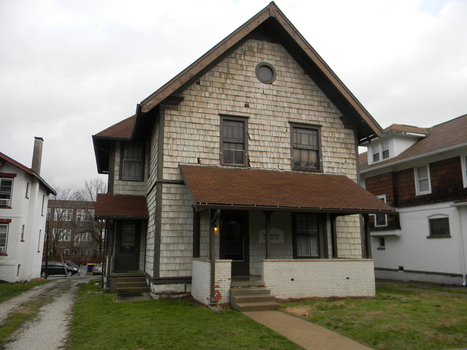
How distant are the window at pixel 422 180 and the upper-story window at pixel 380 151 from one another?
268 cm

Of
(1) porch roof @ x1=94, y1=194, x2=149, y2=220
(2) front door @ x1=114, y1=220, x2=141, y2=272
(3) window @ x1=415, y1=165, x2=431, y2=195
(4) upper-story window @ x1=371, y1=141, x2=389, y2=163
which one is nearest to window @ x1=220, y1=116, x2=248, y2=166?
(1) porch roof @ x1=94, y1=194, x2=149, y2=220

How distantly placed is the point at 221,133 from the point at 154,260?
4680 millimetres

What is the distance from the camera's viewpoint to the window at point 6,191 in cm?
2189

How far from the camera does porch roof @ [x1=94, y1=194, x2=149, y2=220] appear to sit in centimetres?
1353

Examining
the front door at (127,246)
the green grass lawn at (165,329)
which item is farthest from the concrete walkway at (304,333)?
the front door at (127,246)

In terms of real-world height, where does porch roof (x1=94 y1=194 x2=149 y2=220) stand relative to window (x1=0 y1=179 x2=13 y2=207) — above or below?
below

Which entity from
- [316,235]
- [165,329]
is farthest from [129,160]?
[165,329]

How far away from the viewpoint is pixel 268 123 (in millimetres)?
13742

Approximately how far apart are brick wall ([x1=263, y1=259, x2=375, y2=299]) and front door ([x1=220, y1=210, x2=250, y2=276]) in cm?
204

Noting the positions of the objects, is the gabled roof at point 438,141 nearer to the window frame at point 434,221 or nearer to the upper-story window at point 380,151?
the upper-story window at point 380,151

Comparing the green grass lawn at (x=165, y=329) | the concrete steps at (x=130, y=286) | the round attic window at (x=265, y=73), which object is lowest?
the green grass lawn at (x=165, y=329)

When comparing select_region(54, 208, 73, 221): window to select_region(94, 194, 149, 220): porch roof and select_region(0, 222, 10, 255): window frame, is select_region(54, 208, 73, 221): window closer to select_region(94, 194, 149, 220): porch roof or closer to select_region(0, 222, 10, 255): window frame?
select_region(0, 222, 10, 255): window frame

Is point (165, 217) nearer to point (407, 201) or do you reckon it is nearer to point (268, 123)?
point (268, 123)

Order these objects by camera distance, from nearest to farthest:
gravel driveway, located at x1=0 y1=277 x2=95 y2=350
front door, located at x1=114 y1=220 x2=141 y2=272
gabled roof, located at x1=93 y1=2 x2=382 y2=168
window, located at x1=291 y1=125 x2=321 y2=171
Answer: gravel driveway, located at x1=0 y1=277 x2=95 y2=350
gabled roof, located at x1=93 y1=2 x2=382 y2=168
window, located at x1=291 y1=125 x2=321 y2=171
front door, located at x1=114 y1=220 x2=141 y2=272
